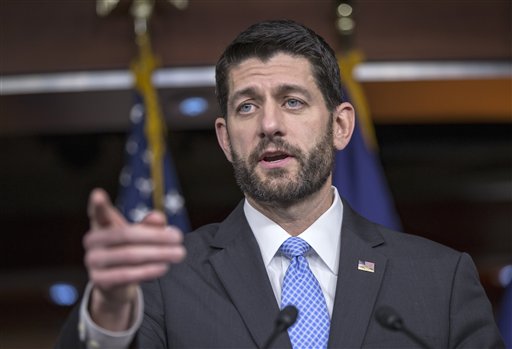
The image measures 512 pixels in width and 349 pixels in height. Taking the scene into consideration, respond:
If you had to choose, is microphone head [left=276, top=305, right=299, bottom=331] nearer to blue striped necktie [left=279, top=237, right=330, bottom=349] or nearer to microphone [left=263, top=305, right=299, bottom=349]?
microphone [left=263, top=305, right=299, bottom=349]

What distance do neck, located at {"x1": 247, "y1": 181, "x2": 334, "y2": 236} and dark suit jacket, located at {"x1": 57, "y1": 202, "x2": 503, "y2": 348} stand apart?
0.06 meters

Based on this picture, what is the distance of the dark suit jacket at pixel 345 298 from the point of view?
5.02ft

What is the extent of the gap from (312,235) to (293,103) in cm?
28

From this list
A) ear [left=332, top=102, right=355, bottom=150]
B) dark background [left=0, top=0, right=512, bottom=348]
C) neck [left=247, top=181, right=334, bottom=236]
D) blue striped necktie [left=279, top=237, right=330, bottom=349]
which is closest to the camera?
blue striped necktie [left=279, top=237, right=330, bottom=349]

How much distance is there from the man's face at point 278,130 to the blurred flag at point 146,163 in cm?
148

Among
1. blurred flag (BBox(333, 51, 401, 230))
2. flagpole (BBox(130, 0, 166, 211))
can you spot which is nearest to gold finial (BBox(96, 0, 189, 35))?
flagpole (BBox(130, 0, 166, 211))

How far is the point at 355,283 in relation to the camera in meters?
1.60

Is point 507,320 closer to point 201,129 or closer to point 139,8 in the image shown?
point 139,8

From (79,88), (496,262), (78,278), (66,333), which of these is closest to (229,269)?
(66,333)

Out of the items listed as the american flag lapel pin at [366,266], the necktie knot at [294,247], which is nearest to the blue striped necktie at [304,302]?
the necktie knot at [294,247]

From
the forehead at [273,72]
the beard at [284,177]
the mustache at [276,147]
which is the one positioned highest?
the forehead at [273,72]

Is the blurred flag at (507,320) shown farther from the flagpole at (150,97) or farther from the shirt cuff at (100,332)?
the shirt cuff at (100,332)

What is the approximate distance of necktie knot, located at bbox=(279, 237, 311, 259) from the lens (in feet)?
5.42

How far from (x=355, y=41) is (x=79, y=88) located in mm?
1232
